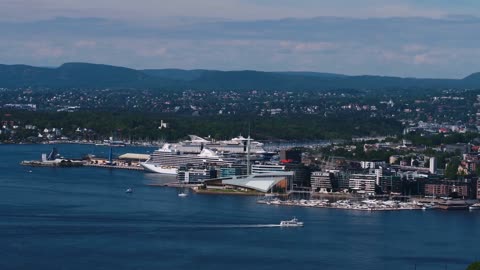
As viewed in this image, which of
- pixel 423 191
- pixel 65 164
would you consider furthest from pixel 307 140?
pixel 423 191

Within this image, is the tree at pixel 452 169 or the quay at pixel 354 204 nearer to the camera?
the quay at pixel 354 204

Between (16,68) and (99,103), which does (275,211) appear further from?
(16,68)

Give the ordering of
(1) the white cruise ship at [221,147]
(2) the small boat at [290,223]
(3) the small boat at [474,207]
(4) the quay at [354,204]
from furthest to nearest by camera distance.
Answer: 1. (1) the white cruise ship at [221,147]
2. (3) the small boat at [474,207]
3. (4) the quay at [354,204]
4. (2) the small boat at [290,223]

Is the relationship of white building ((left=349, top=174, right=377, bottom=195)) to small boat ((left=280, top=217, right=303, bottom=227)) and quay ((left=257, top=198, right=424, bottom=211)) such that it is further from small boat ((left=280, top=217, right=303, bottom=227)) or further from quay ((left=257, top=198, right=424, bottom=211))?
small boat ((left=280, top=217, right=303, bottom=227))

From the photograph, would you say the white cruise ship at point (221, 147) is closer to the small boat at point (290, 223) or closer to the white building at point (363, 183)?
the white building at point (363, 183)

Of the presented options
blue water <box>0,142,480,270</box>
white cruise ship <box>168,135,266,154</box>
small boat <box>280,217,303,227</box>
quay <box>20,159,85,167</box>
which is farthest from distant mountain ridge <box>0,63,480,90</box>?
small boat <box>280,217,303,227</box>

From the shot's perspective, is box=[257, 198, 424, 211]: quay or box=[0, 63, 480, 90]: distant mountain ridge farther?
box=[0, 63, 480, 90]: distant mountain ridge

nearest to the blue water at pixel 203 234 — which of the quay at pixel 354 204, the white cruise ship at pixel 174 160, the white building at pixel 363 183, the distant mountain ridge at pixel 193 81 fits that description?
the quay at pixel 354 204
